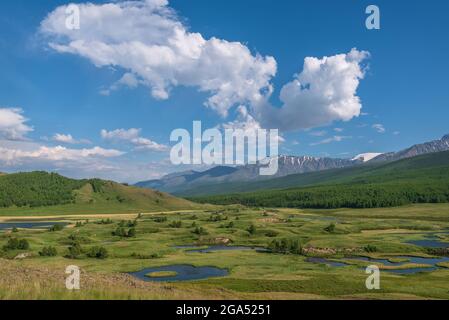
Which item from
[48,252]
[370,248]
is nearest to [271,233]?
Result: [370,248]

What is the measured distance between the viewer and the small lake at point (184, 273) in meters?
66.9

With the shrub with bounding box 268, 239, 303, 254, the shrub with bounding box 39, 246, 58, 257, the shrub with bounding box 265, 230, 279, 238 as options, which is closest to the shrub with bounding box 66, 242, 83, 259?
the shrub with bounding box 39, 246, 58, 257

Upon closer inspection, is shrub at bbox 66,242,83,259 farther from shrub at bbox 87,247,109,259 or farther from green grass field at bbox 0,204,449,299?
shrub at bbox 87,247,109,259

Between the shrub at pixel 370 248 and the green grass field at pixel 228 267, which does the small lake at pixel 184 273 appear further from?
the shrub at pixel 370 248

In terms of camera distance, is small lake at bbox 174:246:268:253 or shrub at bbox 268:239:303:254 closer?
shrub at bbox 268:239:303:254

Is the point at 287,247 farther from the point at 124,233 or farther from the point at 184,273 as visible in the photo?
the point at 124,233

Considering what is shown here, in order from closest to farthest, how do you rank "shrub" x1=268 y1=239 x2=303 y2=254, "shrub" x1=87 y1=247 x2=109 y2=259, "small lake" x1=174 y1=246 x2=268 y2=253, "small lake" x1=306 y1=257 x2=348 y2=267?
"small lake" x1=306 y1=257 x2=348 y2=267, "shrub" x1=87 y1=247 x2=109 y2=259, "shrub" x1=268 y1=239 x2=303 y2=254, "small lake" x1=174 y1=246 x2=268 y2=253

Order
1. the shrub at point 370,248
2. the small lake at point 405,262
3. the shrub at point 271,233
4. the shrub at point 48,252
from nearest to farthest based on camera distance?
the small lake at point 405,262 < the shrub at point 48,252 < the shrub at point 370,248 < the shrub at point 271,233

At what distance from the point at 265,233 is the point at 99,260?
5858 cm

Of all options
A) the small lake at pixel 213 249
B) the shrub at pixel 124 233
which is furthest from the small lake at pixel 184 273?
the shrub at pixel 124 233

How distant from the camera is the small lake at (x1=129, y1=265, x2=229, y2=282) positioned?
219 ft
